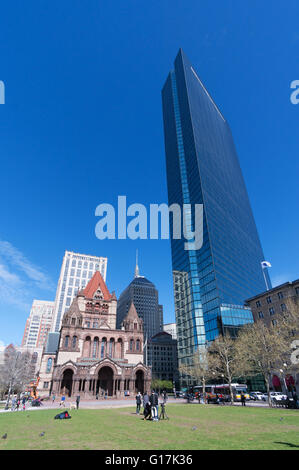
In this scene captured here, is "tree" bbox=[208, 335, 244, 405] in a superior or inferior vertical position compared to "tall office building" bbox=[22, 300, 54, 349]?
inferior

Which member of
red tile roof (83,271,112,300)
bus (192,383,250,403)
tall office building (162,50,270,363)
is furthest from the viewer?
tall office building (162,50,270,363)

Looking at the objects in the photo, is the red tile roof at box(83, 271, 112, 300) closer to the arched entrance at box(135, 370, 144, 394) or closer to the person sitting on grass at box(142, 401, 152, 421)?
the arched entrance at box(135, 370, 144, 394)

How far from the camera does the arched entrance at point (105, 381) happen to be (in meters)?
52.1

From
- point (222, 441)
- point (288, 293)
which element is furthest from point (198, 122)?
point (222, 441)

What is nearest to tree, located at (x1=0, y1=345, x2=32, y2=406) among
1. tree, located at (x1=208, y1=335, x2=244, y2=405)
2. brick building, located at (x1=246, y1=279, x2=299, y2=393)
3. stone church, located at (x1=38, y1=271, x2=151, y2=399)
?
stone church, located at (x1=38, y1=271, x2=151, y2=399)

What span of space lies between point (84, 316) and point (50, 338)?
2241cm

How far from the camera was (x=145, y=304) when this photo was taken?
532ft

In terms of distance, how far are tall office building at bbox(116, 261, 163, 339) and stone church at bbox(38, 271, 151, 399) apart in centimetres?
9485

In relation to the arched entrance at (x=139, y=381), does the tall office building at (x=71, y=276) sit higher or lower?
higher

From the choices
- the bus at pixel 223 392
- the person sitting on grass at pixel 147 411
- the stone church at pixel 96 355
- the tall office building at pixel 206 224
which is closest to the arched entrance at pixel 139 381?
the stone church at pixel 96 355

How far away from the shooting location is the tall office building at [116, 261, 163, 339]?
159 metres

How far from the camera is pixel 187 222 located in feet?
278

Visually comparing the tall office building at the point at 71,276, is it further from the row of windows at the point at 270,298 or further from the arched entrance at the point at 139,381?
the row of windows at the point at 270,298
